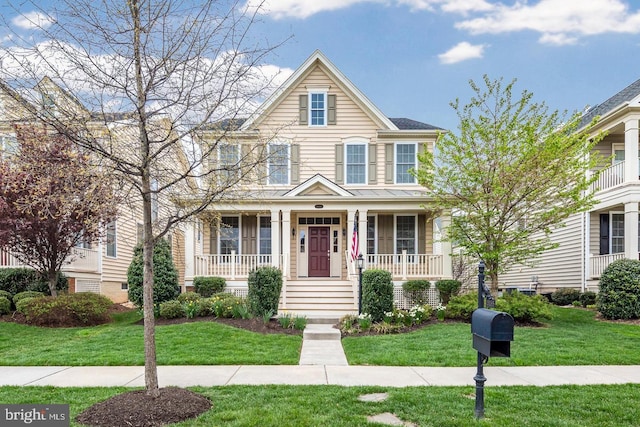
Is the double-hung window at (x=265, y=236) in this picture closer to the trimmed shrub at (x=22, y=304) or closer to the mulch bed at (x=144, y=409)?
the trimmed shrub at (x=22, y=304)

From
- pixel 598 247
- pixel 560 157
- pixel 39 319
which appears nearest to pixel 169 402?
pixel 39 319

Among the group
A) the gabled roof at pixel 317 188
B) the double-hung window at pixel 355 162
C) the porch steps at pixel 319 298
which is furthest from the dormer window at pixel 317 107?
the porch steps at pixel 319 298

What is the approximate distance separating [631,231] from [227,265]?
12.1 metres

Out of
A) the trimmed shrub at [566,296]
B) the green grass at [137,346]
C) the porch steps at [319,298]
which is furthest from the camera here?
the trimmed shrub at [566,296]

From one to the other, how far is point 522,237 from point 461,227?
4.85 ft

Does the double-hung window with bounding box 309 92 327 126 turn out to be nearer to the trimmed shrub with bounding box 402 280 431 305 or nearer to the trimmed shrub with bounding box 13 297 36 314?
the trimmed shrub with bounding box 402 280 431 305

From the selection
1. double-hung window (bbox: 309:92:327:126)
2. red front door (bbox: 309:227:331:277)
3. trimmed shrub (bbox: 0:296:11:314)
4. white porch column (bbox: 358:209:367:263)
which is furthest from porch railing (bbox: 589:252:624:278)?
trimmed shrub (bbox: 0:296:11:314)

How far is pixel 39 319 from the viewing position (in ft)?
34.8

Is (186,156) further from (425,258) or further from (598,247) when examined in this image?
(598,247)

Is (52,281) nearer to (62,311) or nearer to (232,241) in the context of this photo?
(62,311)

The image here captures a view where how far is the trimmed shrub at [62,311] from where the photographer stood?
1055cm

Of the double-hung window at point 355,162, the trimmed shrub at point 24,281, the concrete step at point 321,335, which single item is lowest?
the concrete step at point 321,335

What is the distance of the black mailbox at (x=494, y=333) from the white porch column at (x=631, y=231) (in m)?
11.5

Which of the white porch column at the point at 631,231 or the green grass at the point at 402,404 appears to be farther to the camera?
the white porch column at the point at 631,231
